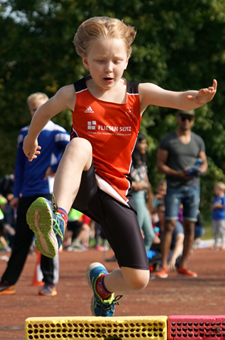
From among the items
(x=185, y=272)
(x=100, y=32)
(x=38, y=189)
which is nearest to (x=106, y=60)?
(x=100, y=32)

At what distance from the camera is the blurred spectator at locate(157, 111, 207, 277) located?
10.2 meters

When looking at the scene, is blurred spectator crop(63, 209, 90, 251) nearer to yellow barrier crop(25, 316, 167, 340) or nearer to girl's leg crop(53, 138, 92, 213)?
girl's leg crop(53, 138, 92, 213)

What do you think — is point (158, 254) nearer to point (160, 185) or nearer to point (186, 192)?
point (186, 192)

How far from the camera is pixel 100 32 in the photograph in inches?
184

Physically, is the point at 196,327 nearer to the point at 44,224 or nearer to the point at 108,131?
the point at 44,224

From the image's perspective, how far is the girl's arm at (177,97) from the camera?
14.5 feet

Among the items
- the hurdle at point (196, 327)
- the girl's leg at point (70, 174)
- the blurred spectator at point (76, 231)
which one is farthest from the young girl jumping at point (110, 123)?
the blurred spectator at point (76, 231)

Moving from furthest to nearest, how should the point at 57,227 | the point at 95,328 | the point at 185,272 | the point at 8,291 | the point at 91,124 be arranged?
the point at 185,272 → the point at 8,291 → the point at 91,124 → the point at 57,227 → the point at 95,328

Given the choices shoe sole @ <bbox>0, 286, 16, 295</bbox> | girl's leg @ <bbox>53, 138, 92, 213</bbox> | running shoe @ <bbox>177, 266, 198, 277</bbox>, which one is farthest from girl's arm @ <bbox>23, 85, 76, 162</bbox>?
running shoe @ <bbox>177, 266, 198, 277</bbox>

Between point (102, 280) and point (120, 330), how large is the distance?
4.14 ft

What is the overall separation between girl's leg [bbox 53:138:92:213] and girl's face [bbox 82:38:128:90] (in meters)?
0.56

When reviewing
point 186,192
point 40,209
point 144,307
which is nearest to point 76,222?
point 186,192

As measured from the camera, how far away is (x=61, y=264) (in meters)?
13.8

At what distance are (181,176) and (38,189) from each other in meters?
2.78
